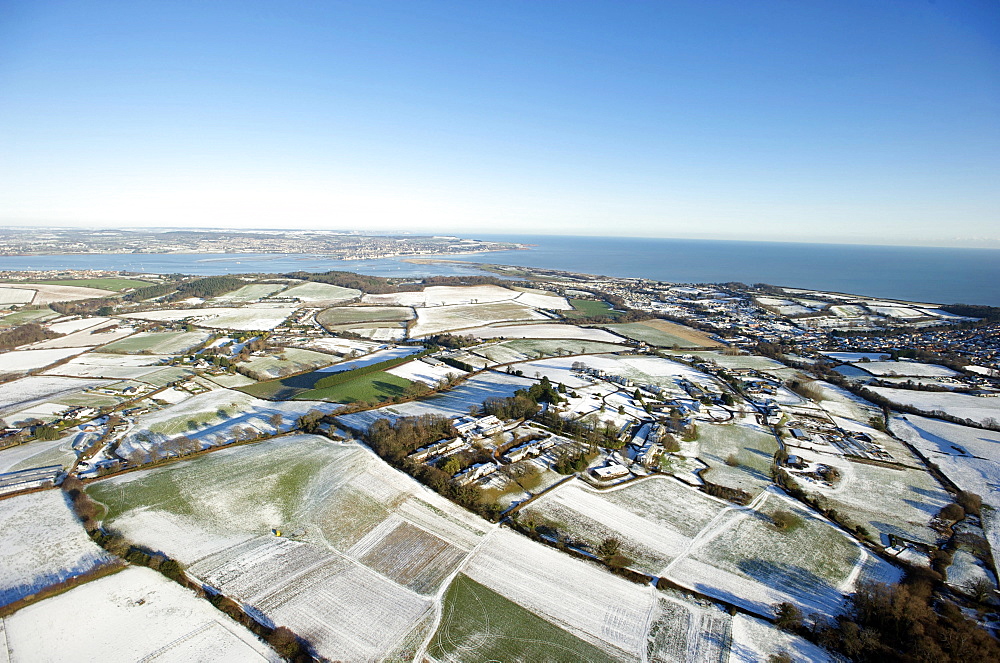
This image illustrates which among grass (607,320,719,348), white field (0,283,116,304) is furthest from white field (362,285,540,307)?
white field (0,283,116,304)

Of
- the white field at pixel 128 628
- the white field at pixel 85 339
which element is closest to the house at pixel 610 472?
the white field at pixel 128 628

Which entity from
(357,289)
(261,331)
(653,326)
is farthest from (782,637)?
(357,289)

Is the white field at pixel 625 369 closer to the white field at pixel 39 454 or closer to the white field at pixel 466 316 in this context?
the white field at pixel 466 316

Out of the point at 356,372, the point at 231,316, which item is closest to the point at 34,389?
the point at 356,372

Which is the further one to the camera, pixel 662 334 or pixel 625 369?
pixel 662 334

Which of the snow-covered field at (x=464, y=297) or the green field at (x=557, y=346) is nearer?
the green field at (x=557, y=346)

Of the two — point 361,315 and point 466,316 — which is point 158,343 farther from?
point 466,316

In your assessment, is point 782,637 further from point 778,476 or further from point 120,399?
point 120,399
